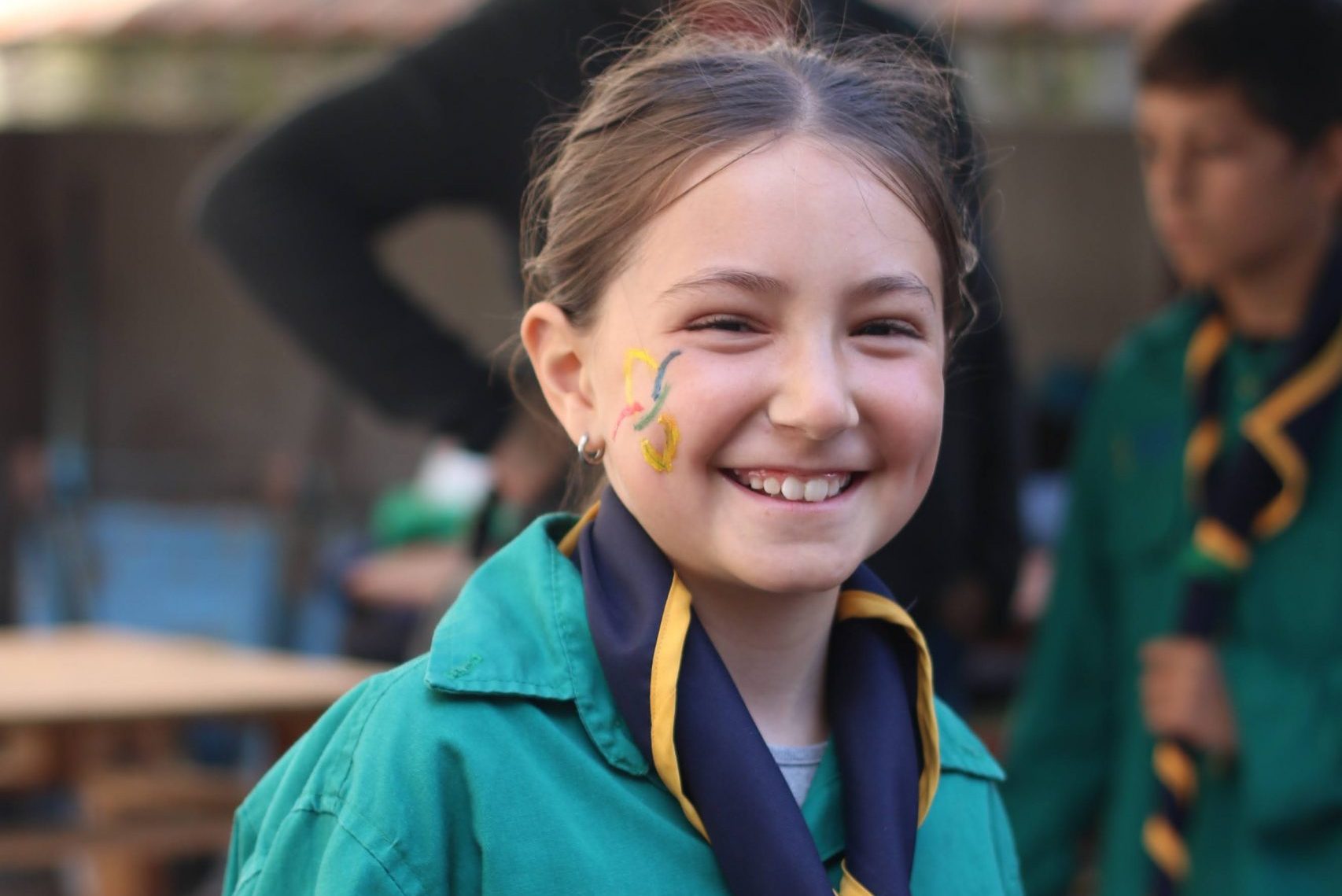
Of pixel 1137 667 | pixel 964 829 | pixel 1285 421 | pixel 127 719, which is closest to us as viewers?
pixel 964 829

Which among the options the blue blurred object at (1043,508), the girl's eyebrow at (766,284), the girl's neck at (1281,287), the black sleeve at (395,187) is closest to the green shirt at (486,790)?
the girl's eyebrow at (766,284)

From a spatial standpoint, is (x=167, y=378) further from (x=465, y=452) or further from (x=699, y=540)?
(x=699, y=540)

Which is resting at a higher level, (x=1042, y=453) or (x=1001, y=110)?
(x=1001, y=110)

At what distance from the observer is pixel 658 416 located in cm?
116

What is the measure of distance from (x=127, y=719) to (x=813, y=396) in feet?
7.19

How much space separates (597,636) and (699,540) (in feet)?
0.32

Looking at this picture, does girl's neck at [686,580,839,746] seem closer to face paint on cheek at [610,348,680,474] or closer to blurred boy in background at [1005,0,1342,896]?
face paint on cheek at [610,348,680,474]

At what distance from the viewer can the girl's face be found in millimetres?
1133

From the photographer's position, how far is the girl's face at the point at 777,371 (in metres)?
1.13

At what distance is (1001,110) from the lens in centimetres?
424

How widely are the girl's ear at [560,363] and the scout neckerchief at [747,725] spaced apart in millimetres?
63

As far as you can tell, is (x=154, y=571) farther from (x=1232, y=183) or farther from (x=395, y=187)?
(x=1232, y=183)

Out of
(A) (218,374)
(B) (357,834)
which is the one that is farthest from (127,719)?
(A) (218,374)

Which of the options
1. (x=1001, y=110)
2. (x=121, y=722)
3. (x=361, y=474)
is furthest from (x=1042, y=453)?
(x=121, y=722)
